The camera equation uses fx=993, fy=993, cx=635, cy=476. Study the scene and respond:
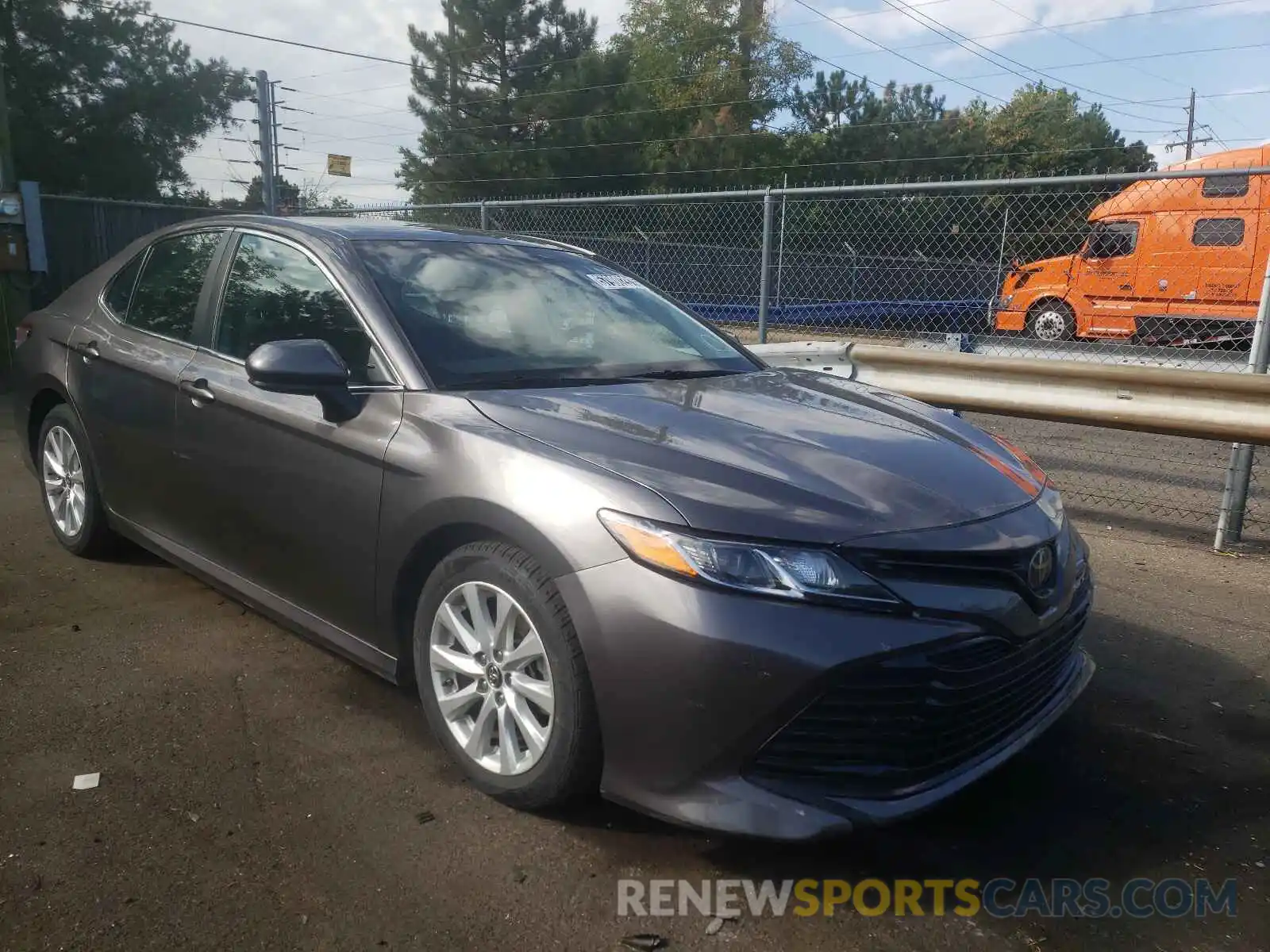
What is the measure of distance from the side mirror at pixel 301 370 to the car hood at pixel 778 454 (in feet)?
1.38

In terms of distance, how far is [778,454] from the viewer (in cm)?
257

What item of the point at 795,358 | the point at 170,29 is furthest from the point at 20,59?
the point at 795,358

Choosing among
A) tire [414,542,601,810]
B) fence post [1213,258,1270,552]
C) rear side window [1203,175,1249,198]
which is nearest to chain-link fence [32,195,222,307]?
tire [414,542,601,810]

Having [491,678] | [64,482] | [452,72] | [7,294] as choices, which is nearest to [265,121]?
[7,294]

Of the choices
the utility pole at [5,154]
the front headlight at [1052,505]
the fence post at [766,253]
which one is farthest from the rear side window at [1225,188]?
the utility pole at [5,154]

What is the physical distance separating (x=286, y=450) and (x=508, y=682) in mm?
1150

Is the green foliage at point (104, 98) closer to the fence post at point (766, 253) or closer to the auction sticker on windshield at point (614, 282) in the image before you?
the fence post at point (766, 253)

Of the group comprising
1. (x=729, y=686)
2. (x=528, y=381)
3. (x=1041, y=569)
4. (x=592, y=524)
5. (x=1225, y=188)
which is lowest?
(x=729, y=686)

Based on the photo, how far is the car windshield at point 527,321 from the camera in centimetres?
306

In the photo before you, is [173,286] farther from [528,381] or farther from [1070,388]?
[1070,388]

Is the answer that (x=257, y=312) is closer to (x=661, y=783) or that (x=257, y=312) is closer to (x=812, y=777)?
(x=661, y=783)

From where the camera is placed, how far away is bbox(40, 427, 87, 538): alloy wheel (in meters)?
4.36

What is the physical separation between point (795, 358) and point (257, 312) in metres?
3.63

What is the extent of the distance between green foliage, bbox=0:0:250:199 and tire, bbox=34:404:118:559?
22240 mm
